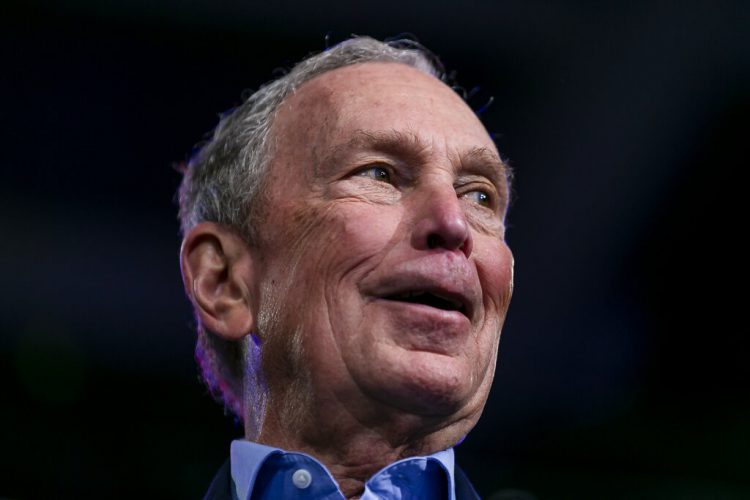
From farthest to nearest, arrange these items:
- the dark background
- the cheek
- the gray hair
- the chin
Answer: the dark background, the gray hair, the cheek, the chin

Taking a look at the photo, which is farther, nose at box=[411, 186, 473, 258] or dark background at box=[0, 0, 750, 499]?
dark background at box=[0, 0, 750, 499]

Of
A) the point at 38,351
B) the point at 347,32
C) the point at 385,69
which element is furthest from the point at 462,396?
the point at 38,351

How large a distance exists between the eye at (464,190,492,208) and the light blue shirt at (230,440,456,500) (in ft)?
1.91

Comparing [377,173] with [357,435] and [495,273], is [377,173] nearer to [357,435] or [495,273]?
[495,273]

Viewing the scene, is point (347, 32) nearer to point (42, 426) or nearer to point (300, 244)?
point (300, 244)

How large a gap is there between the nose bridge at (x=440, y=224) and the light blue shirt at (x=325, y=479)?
1.38 ft

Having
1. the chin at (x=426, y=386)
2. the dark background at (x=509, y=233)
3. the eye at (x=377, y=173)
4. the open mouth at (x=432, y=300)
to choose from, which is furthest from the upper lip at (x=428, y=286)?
the dark background at (x=509, y=233)

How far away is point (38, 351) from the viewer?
349 centimetres

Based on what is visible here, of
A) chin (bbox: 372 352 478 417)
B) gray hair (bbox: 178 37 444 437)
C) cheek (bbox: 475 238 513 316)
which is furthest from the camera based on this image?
gray hair (bbox: 178 37 444 437)

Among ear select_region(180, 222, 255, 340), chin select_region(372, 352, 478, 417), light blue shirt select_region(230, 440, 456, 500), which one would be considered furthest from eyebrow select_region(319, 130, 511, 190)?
light blue shirt select_region(230, 440, 456, 500)

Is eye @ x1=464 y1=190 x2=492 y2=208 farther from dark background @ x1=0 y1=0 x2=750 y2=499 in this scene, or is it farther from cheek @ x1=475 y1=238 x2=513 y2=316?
dark background @ x1=0 y1=0 x2=750 y2=499

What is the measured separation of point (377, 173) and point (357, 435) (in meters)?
0.56

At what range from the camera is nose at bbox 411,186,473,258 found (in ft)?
5.56

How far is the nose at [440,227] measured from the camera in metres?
1.69
